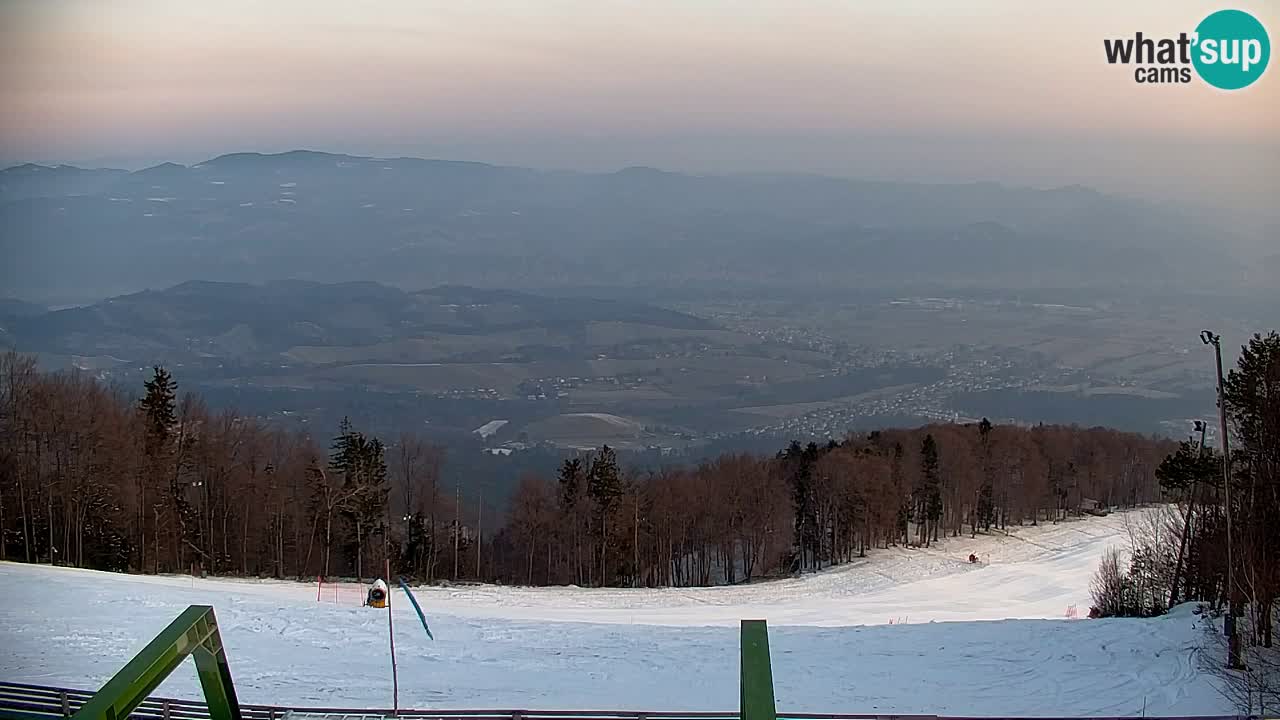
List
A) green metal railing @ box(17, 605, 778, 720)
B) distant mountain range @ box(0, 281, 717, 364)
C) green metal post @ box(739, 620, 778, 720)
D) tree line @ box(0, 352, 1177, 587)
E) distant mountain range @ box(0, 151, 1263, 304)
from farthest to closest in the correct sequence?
distant mountain range @ box(0, 151, 1263, 304) < distant mountain range @ box(0, 281, 717, 364) < tree line @ box(0, 352, 1177, 587) < green metal railing @ box(17, 605, 778, 720) < green metal post @ box(739, 620, 778, 720)

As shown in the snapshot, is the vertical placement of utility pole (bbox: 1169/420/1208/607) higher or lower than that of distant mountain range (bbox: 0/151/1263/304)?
lower

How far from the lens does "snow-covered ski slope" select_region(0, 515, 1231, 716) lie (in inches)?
507

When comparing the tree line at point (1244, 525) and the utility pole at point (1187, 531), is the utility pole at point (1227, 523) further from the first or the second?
the utility pole at point (1187, 531)

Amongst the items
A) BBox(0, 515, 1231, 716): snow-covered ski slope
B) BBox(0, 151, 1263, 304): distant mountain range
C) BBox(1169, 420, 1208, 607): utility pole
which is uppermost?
BBox(0, 151, 1263, 304): distant mountain range

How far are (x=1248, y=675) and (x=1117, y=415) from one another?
46.9 meters

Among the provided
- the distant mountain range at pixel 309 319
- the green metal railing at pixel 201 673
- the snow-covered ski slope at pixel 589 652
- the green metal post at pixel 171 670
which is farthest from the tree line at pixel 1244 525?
the distant mountain range at pixel 309 319

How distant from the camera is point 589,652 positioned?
1523cm

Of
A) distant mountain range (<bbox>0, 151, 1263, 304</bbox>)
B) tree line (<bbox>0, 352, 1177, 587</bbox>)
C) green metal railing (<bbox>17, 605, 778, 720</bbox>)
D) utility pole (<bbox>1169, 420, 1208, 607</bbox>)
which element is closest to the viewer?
green metal railing (<bbox>17, 605, 778, 720</bbox>)

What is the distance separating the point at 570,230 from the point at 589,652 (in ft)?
362

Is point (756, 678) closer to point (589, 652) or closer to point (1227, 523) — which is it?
point (1227, 523)

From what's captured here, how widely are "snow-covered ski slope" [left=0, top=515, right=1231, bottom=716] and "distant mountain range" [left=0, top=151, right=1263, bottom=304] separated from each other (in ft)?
240

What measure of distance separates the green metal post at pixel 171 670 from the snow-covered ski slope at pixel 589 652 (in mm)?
7459

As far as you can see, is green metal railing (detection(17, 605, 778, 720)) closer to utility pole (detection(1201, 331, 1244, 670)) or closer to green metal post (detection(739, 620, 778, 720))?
green metal post (detection(739, 620, 778, 720))

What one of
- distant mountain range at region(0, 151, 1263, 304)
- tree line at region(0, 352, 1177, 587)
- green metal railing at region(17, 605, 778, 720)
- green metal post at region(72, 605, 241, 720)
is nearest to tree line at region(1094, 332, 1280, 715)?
green metal railing at region(17, 605, 778, 720)
